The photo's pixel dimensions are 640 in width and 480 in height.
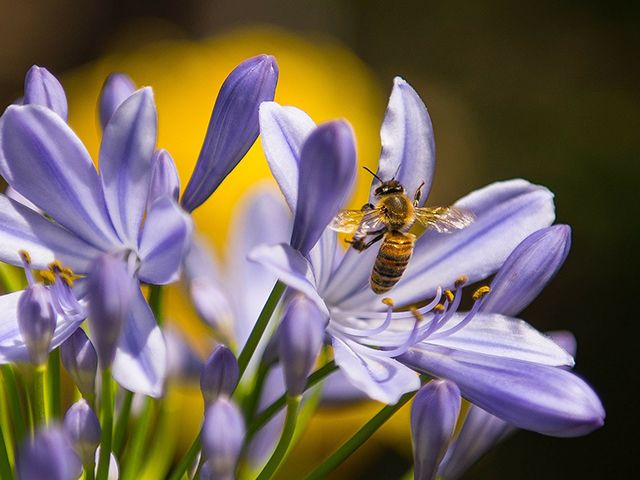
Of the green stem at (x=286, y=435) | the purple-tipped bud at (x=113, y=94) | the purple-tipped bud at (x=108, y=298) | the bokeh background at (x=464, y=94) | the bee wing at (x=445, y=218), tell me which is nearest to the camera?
the purple-tipped bud at (x=108, y=298)

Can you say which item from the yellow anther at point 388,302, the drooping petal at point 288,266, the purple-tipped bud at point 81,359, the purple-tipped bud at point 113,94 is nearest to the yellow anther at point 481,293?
the yellow anther at point 388,302

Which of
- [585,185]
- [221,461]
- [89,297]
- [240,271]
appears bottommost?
[585,185]

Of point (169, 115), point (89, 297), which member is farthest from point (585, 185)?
point (89, 297)

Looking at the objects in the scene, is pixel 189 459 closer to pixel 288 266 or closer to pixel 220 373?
pixel 220 373

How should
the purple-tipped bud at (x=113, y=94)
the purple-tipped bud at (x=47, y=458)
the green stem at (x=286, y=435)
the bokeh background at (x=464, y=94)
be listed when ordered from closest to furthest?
the purple-tipped bud at (x=47, y=458) → the green stem at (x=286, y=435) → the purple-tipped bud at (x=113, y=94) → the bokeh background at (x=464, y=94)

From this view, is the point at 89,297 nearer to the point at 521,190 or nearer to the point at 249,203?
the point at 521,190

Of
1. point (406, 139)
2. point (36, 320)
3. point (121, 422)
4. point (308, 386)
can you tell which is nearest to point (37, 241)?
point (36, 320)

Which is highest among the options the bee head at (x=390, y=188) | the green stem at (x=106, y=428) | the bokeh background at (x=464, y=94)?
the bee head at (x=390, y=188)

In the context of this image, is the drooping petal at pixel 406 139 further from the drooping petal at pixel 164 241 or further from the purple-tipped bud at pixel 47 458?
the purple-tipped bud at pixel 47 458

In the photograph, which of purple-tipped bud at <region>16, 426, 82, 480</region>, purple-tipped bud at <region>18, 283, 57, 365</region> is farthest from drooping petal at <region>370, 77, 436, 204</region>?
purple-tipped bud at <region>16, 426, 82, 480</region>
